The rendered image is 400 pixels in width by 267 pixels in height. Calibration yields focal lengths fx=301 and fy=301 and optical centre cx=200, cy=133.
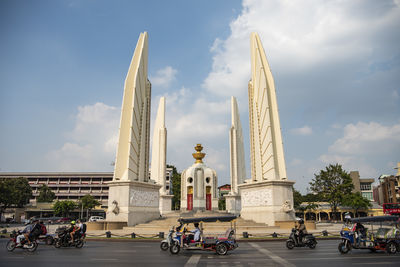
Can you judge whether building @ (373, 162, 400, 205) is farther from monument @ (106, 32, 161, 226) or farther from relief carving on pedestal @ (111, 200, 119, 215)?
relief carving on pedestal @ (111, 200, 119, 215)

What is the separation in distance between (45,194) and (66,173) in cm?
952

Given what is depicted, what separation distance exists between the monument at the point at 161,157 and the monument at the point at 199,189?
93.5 inches

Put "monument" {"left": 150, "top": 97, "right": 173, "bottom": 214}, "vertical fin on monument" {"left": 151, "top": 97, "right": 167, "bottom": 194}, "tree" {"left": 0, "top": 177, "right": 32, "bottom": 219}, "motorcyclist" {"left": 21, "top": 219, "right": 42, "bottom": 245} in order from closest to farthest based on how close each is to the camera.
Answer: "motorcyclist" {"left": 21, "top": 219, "right": 42, "bottom": 245} < "monument" {"left": 150, "top": 97, "right": 173, "bottom": 214} < "vertical fin on monument" {"left": 151, "top": 97, "right": 167, "bottom": 194} < "tree" {"left": 0, "top": 177, "right": 32, "bottom": 219}

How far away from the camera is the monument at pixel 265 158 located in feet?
77.6

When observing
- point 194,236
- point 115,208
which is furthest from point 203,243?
point 115,208

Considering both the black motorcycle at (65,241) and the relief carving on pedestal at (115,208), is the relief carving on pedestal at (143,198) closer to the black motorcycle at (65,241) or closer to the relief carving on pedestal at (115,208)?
the relief carving on pedestal at (115,208)

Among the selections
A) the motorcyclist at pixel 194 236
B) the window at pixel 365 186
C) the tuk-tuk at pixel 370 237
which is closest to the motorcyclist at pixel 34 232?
the motorcyclist at pixel 194 236

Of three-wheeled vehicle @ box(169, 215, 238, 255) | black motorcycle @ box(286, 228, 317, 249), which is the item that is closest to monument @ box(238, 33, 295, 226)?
black motorcycle @ box(286, 228, 317, 249)

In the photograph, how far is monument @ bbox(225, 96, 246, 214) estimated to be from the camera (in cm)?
3674

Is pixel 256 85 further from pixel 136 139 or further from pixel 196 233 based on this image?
pixel 196 233

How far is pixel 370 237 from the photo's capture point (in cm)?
1156

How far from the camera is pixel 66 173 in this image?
7056 cm

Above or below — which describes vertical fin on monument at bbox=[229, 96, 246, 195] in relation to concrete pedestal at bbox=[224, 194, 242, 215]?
above

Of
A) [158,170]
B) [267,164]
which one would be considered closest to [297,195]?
[158,170]
